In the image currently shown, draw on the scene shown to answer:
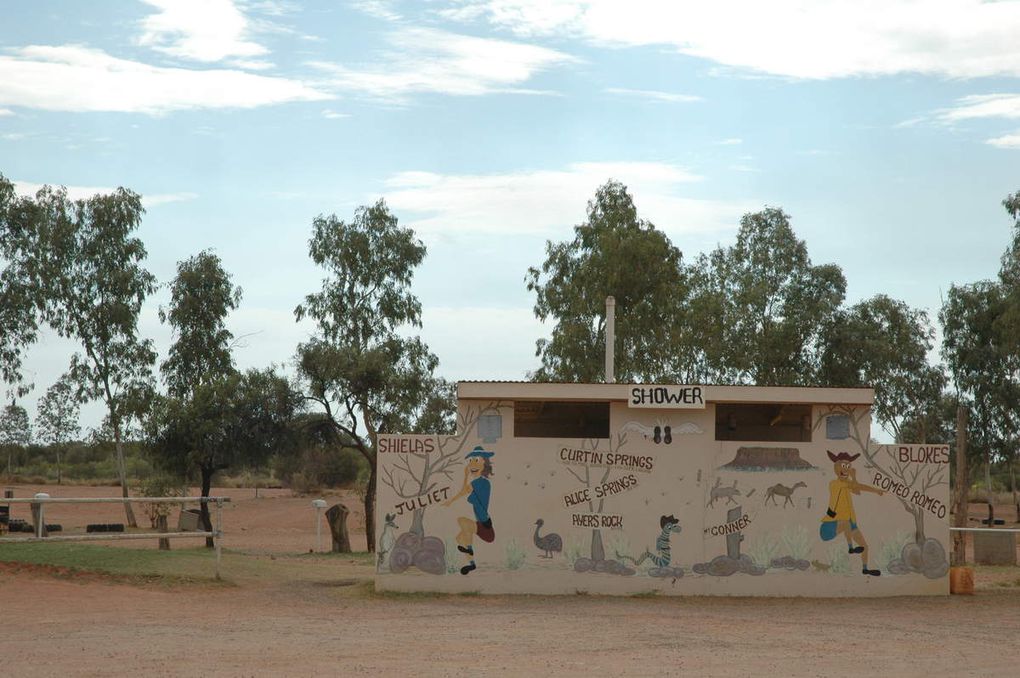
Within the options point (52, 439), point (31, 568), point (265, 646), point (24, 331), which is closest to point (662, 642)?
point (265, 646)

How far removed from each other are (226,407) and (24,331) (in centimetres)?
589

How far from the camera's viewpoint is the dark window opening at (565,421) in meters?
22.8

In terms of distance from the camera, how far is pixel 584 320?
1609 inches

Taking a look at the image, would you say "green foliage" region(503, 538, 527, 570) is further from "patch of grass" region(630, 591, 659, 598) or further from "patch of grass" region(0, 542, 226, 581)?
"patch of grass" region(0, 542, 226, 581)

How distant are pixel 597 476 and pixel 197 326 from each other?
2725 centimetres

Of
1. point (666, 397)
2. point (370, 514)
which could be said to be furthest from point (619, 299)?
point (666, 397)

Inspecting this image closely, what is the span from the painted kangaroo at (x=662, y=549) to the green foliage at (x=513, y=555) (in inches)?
62.3

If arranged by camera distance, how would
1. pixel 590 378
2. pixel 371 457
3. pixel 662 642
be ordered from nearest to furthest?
1. pixel 662 642
2. pixel 371 457
3. pixel 590 378

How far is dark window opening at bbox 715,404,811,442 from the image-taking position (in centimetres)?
2206

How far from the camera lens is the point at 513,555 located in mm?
19719

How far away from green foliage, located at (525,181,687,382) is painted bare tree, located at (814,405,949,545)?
19.6 meters

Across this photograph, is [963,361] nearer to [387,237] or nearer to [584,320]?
[584,320]

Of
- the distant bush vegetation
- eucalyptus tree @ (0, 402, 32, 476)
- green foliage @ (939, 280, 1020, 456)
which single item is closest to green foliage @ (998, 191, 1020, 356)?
green foliage @ (939, 280, 1020, 456)

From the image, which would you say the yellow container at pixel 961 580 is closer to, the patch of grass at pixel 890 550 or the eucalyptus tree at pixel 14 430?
the patch of grass at pixel 890 550
